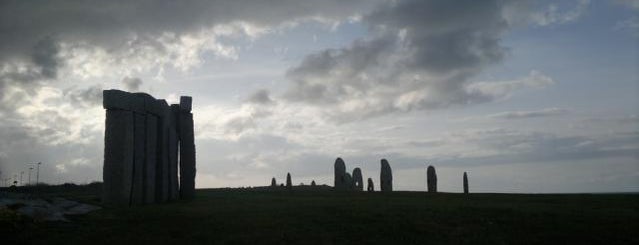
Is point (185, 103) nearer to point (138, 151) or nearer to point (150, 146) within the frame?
point (150, 146)

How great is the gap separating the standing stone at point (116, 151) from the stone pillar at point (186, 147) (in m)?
5.93

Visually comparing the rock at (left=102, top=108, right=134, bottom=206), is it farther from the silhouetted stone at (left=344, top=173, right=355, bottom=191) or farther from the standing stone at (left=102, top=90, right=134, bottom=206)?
the silhouetted stone at (left=344, top=173, right=355, bottom=191)

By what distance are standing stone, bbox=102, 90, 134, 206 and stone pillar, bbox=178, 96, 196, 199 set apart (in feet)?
19.5

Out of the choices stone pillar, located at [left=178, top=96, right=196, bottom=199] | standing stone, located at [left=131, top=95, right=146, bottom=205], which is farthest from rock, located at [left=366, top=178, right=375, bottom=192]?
standing stone, located at [left=131, top=95, right=146, bottom=205]

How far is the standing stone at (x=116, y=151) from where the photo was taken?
18500mm

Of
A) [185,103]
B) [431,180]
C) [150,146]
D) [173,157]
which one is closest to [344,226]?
[150,146]

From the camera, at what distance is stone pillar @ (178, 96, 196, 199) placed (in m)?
24.8

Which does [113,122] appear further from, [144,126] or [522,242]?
[522,242]

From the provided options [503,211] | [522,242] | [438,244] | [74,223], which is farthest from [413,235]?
[74,223]

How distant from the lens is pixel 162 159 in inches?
851

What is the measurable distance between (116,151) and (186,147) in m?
6.45

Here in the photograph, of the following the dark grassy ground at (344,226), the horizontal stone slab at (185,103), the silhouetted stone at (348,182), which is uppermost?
the horizontal stone slab at (185,103)

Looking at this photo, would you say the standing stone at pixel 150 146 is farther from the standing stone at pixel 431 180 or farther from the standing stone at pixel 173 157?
the standing stone at pixel 431 180

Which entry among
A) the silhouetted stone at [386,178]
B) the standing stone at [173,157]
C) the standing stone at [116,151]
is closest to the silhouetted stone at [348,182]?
the silhouetted stone at [386,178]
